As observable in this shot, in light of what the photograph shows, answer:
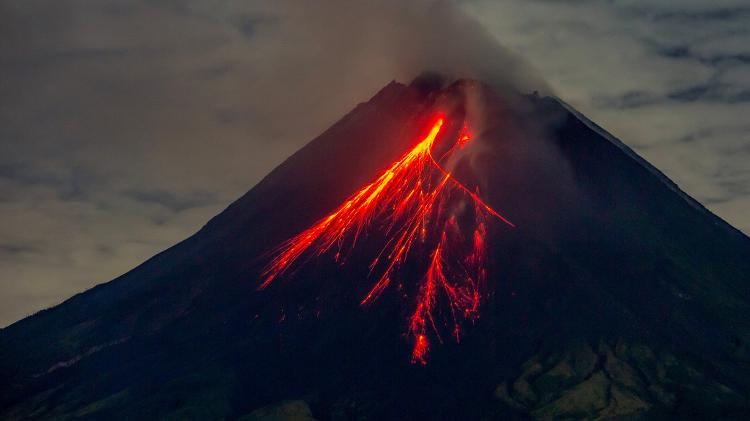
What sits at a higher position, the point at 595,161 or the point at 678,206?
the point at 595,161

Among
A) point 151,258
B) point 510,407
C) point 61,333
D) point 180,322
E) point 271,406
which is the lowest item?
point 510,407

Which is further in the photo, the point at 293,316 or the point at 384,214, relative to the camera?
the point at 384,214

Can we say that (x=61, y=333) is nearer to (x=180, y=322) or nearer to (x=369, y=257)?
(x=180, y=322)

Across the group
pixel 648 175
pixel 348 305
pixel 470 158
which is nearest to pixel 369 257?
pixel 348 305

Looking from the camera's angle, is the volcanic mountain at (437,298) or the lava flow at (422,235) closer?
the volcanic mountain at (437,298)

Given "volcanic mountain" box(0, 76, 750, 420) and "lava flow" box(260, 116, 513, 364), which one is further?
"lava flow" box(260, 116, 513, 364)
